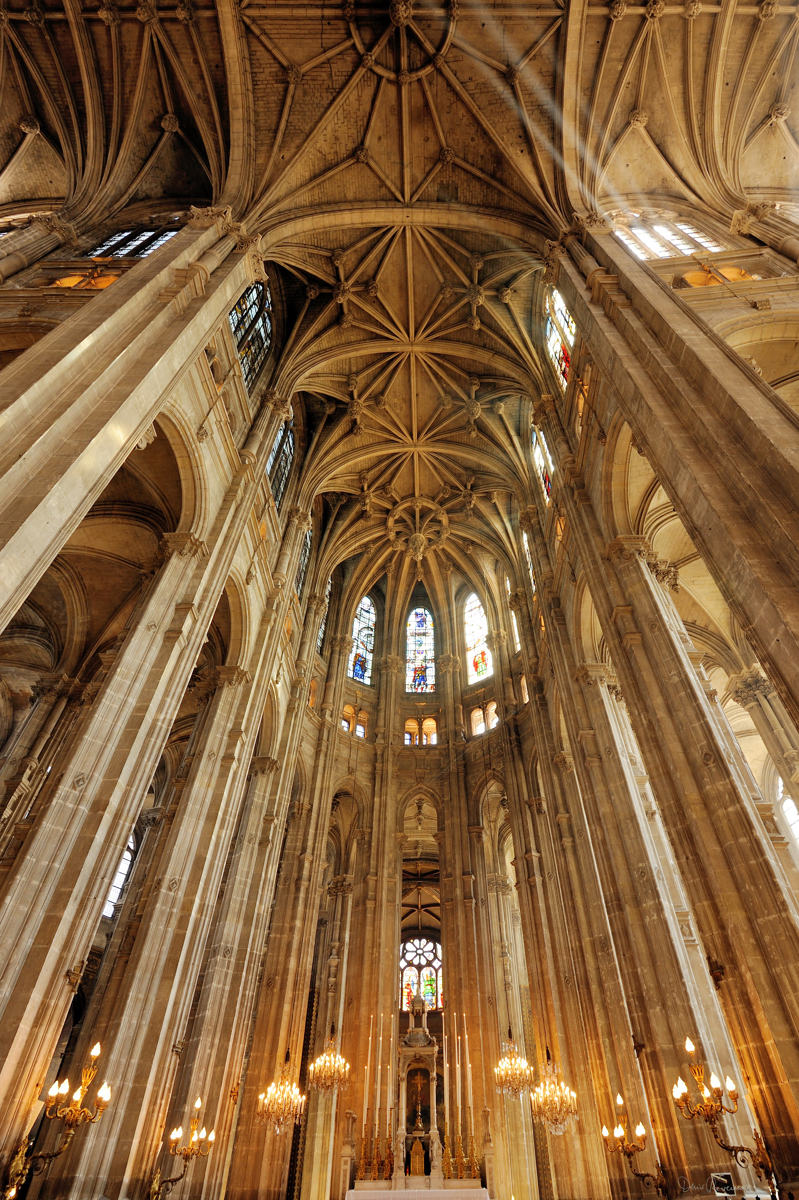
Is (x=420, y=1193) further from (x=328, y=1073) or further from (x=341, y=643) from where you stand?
(x=341, y=643)

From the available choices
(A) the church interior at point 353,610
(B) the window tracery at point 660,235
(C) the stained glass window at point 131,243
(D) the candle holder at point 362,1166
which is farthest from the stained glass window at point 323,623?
(B) the window tracery at point 660,235

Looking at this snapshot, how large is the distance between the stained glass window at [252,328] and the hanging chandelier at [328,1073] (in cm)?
1812

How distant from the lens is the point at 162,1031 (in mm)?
10617

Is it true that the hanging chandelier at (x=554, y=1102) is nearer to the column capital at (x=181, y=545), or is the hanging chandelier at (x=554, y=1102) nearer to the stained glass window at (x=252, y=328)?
the column capital at (x=181, y=545)

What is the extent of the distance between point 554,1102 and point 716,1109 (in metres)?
7.94

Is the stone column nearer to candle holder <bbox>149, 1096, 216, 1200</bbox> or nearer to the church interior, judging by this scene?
the church interior

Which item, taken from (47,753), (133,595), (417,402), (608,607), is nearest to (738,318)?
(608,607)

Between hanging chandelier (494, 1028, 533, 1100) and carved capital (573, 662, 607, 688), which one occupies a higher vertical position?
carved capital (573, 662, 607, 688)

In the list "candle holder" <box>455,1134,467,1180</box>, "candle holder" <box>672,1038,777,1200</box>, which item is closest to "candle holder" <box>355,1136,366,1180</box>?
"candle holder" <box>455,1134,467,1180</box>

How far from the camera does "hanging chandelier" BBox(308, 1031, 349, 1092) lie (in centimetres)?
1661

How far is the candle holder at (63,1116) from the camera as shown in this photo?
24.2ft

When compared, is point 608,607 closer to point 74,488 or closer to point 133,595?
point 74,488

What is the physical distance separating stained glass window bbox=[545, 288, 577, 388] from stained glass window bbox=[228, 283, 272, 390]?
28.0 feet

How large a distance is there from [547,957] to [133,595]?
1524 cm
